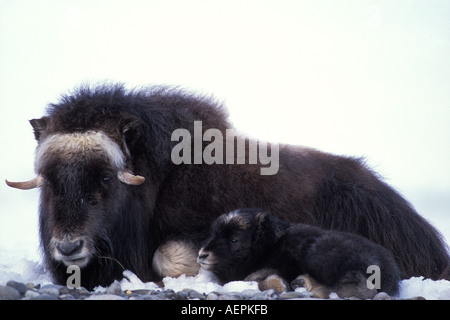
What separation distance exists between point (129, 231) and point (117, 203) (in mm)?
179

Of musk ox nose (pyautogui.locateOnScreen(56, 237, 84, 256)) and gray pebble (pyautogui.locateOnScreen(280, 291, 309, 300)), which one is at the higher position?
musk ox nose (pyautogui.locateOnScreen(56, 237, 84, 256))

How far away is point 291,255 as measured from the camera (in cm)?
289

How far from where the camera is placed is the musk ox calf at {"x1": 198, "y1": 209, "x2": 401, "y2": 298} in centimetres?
271

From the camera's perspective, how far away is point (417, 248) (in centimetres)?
358

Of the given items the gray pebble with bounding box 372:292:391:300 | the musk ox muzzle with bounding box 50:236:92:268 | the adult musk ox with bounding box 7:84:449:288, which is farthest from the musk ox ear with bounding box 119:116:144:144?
the gray pebble with bounding box 372:292:391:300

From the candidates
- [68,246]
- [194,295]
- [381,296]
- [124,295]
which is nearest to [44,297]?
[124,295]

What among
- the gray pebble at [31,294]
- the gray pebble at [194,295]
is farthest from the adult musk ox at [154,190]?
the gray pebble at [194,295]

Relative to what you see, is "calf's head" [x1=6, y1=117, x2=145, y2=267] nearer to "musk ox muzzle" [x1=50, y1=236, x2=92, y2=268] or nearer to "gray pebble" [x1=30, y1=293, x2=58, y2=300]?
"musk ox muzzle" [x1=50, y1=236, x2=92, y2=268]

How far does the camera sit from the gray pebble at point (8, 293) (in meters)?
2.41

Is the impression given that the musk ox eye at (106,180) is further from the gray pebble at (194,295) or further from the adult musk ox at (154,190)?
the gray pebble at (194,295)

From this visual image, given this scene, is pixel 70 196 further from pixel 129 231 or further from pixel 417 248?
pixel 417 248

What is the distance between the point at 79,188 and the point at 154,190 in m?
0.48
